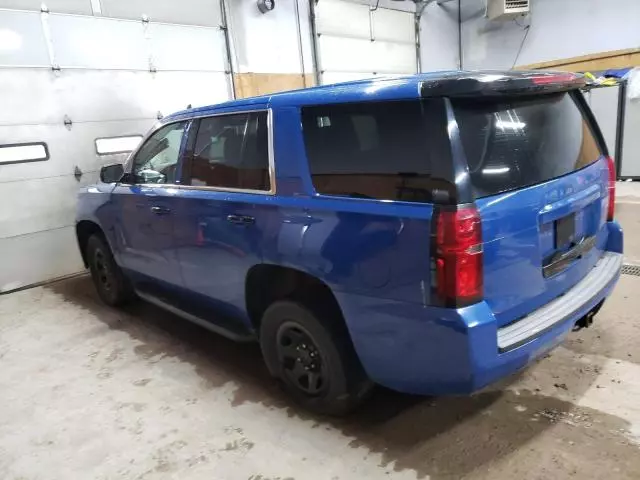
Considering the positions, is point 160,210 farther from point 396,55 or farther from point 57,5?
point 396,55

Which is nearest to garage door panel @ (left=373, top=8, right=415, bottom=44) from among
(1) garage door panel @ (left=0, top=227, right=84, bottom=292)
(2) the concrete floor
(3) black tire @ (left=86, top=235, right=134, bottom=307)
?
(1) garage door panel @ (left=0, top=227, right=84, bottom=292)

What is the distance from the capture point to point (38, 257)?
18.5 ft

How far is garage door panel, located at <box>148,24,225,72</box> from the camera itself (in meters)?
6.25

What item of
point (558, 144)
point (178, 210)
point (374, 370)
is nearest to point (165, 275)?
point (178, 210)

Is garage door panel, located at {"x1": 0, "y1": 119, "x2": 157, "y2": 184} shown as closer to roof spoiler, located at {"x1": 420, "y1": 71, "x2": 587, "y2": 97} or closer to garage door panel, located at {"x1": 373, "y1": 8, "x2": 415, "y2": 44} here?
roof spoiler, located at {"x1": 420, "y1": 71, "x2": 587, "y2": 97}

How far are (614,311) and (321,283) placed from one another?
246 centimetres

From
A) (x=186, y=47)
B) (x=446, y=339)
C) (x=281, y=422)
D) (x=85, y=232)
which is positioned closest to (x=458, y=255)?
(x=446, y=339)

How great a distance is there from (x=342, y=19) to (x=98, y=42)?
4495mm

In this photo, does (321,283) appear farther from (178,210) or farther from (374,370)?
(178,210)

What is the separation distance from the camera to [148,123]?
6.28 meters

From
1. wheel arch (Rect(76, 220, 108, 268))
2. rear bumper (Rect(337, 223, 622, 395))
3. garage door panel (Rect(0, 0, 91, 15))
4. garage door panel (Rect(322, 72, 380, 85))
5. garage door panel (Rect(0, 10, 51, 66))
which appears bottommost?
rear bumper (Rect(337, 223, 622, 395))

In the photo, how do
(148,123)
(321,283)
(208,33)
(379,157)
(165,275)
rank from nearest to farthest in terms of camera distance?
(379,157) → (321,283) → (165,275) → (148,123) → (208,33)

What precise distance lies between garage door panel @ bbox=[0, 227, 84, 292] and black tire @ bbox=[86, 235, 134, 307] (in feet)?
4.45

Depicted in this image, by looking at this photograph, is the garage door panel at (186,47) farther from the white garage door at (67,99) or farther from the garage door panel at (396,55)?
the garage door panel at (396,55)
